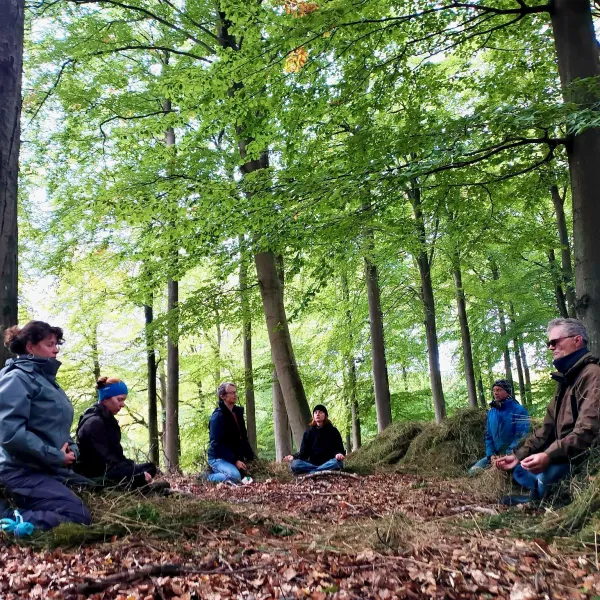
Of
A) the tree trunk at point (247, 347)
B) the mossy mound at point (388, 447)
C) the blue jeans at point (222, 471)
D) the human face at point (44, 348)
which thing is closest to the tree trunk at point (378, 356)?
the mossy mound at point (388, 447)

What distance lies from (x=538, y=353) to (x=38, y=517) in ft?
53.6

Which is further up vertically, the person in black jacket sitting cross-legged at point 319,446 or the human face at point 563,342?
the human face at point 563,342

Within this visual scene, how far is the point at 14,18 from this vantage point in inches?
156

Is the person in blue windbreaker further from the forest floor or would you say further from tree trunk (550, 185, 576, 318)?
tree trunk (550, 185, 576, 318)

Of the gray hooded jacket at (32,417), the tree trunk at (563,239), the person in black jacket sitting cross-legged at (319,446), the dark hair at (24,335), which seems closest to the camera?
the gray hooded jacket at (32,417)

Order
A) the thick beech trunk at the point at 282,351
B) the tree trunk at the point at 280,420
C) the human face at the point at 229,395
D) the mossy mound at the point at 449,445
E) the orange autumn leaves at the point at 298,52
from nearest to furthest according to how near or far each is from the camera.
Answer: the orange autumn leaves at the point at 298,52, the human face at the point at 229,395, the mossy mound at the point at 449,445, the thick beech trunk at the point at 282,351, the tree trunk at the point at 280,420

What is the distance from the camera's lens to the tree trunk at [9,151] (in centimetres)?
379

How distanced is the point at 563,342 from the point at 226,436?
4.88m

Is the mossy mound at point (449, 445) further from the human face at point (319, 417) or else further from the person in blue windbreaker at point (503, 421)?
the human face at point (319, 417)

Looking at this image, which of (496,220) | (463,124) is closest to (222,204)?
(463,124)

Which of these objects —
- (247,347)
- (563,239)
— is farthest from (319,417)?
(563,239)

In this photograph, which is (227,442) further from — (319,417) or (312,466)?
(319,417)

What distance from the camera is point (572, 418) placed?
12.6 feet

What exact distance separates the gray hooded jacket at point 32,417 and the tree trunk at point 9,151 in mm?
502
